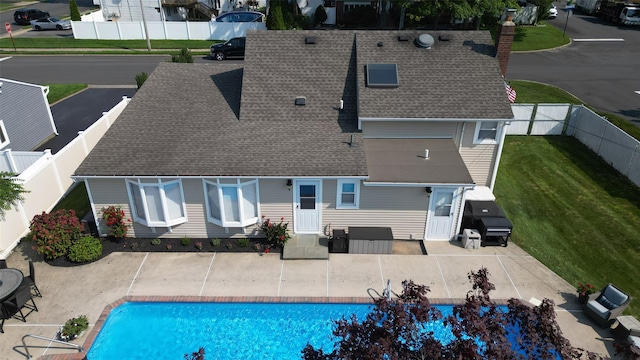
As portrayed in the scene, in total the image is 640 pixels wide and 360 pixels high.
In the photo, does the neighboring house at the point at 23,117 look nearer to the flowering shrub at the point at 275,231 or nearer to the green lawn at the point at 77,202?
the green lawn at the point at 77,202

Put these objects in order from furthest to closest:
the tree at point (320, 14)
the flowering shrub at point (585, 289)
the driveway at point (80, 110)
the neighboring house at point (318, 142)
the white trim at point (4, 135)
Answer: the tree at point (320, 14) < the driveway at point (80, 110) < the white trim at point (4, 135) < the neighboring house at point (318, 142) < the flowering shrub at point (585, 289)

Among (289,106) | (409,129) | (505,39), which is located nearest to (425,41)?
(505,39)

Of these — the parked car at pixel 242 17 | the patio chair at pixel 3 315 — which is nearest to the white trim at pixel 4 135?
the patio chair at pixel 3 315

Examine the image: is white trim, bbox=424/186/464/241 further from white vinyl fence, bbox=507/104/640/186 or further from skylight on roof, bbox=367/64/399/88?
white vinyl fence, bbox=507/104/640/186

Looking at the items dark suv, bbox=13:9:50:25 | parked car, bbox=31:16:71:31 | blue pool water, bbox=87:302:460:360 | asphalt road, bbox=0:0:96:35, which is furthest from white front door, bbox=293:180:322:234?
dark suv, bbox=13:9:50:25

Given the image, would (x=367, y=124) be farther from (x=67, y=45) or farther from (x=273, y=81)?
(x=67, y=45)

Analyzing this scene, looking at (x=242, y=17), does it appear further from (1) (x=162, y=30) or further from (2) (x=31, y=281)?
(2) (x=31, y=281)
